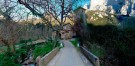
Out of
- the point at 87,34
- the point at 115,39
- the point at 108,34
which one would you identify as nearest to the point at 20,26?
the point at 87,34

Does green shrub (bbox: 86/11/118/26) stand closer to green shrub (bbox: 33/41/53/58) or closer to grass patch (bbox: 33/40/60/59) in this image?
grass patch (bbox: 33/40/60/59)

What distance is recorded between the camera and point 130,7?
→ 41.3 metres

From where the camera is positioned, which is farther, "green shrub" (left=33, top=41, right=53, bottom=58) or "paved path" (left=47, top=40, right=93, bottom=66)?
"green shrub" (left=33, top=41, right=53, bottom=58)

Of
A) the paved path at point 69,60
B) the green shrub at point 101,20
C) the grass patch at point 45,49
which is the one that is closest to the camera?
the paved path at point 69,60

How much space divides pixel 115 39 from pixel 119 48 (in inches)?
84.0

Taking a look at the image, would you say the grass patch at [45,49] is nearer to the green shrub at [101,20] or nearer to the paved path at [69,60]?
the paved path at [69,60]

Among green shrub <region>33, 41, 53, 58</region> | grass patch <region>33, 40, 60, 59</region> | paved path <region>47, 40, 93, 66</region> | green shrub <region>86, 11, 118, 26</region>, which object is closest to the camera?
paved path <region>47, 40, 93, 66</region>

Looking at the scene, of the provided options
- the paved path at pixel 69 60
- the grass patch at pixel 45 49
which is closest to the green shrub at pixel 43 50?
the grass patch at pixel 45 49

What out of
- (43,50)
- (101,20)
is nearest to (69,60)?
(43,50)

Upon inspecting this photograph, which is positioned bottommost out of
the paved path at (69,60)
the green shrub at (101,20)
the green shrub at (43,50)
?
the green shrub at (43,50)

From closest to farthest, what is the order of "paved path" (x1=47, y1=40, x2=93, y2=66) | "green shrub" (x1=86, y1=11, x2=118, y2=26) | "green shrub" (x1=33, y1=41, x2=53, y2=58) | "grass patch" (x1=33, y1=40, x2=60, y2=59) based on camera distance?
Answer: 1. "paved path" (x1=47, y1=40, x2=93, y2=66)
2. "green shrub" (x1=33, y1=41, x2=53, y2=58)
3. "grass patch" (x1=33, y1=40, x2=60, y2=59)
4. "green shrub" (x1=86, y1=11, x2=118, y2=26)

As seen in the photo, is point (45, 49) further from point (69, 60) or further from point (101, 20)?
point (69, 60)

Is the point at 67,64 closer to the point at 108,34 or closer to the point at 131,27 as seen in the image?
the point at 131,27

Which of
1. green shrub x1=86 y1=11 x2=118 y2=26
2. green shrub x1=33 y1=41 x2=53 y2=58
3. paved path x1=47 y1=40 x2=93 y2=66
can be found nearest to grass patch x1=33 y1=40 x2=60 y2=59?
green shrub x1=33 y1=41 x2=53 y2=58
